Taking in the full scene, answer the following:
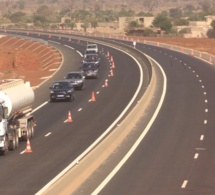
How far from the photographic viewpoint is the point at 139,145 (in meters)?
36.9

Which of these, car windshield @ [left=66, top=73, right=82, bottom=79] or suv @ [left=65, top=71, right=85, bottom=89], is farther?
car windshield @ [left=66, top=73, right=82, bottom=79]

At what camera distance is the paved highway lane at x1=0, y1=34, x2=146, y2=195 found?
95.6ft

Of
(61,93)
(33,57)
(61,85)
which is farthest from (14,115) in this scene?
(33,57)

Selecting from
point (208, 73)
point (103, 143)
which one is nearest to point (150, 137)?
point (103, 143)

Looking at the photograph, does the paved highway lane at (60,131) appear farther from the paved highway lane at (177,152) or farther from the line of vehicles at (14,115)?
the paved highway lane at (177,152)

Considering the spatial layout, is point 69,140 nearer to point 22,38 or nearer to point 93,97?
point 93,97

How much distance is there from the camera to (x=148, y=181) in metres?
27.7

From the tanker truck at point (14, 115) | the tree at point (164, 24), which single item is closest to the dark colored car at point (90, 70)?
the tanker truck at point (14, 115)

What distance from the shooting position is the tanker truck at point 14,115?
1359 inches

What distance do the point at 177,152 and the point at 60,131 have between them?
9.85 meters

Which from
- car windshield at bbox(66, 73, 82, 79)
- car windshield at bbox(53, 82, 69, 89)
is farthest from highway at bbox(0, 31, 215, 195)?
car windshield at bbox(66, 73, 82, 79)

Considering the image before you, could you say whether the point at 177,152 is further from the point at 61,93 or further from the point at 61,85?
the point at 61,85

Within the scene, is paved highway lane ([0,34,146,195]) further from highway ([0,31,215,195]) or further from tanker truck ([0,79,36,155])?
tanker truck ([0,79,36,155])

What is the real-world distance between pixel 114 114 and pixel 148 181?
22.4 m
